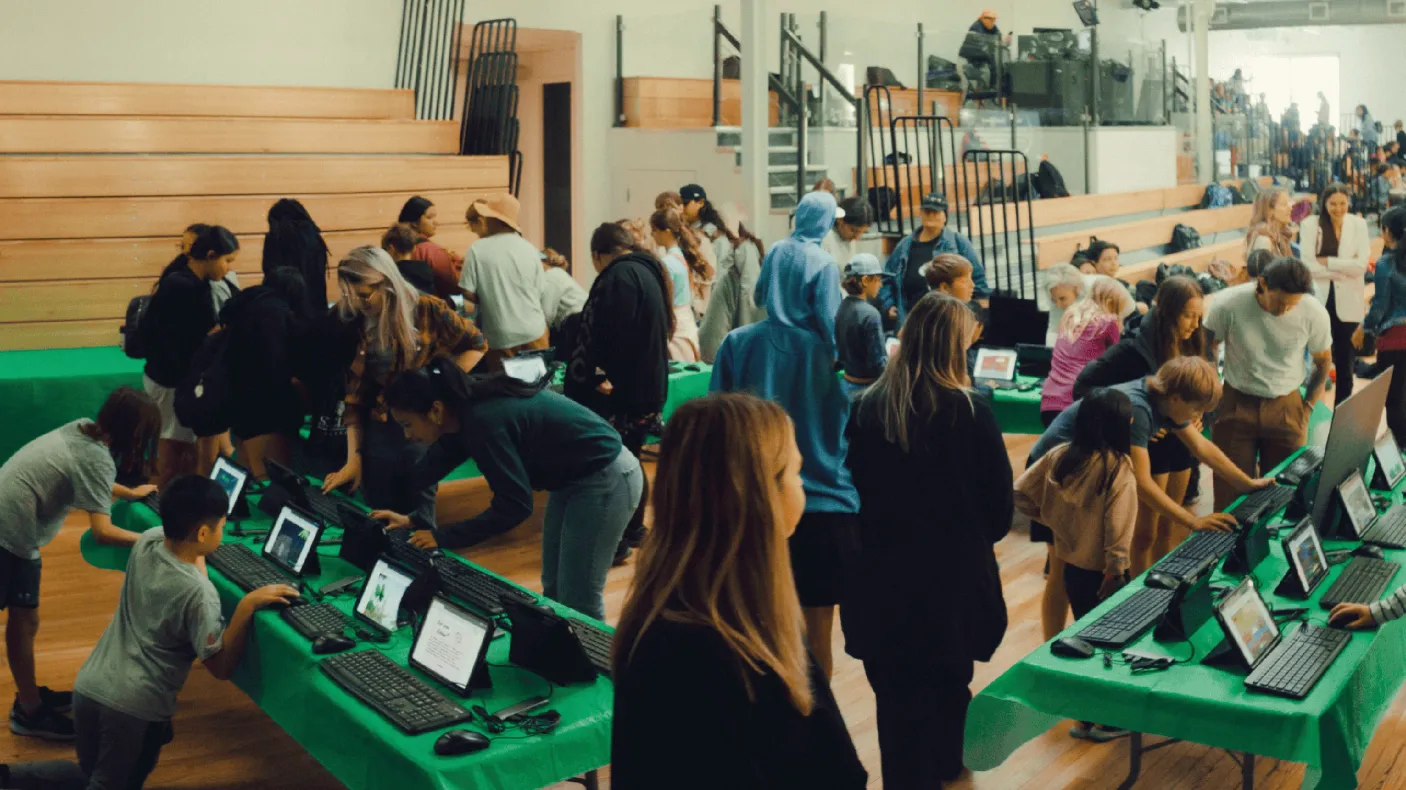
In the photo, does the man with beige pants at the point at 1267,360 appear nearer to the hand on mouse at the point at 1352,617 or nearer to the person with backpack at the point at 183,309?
the hand on mouse at the point at 1352,617

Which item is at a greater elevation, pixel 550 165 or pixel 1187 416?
pixel 550 165

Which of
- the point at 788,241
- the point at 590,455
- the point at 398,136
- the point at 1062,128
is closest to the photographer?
the point at 590,455

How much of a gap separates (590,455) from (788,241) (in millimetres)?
1431

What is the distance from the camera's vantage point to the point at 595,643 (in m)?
3.24

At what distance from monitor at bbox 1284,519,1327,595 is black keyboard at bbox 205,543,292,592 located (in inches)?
103

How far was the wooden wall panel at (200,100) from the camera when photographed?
860cm

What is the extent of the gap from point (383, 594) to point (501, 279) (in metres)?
3.18

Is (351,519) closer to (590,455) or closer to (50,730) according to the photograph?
(590,455)

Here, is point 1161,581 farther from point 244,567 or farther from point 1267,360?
point 244,567

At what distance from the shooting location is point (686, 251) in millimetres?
7527

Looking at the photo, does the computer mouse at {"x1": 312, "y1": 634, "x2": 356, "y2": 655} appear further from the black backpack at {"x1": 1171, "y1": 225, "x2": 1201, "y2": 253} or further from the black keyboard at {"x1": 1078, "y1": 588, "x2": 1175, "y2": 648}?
the black backpack at {"x1": 1171, "y1": 225, "x2": 1201, "y2": 253}

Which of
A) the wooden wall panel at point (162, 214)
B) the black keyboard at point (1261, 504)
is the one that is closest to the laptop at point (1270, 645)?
the black keyboard at point (1261, 504)

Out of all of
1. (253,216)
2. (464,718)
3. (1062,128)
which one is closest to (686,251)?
(253,216)

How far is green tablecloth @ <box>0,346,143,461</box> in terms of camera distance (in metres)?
6.80
